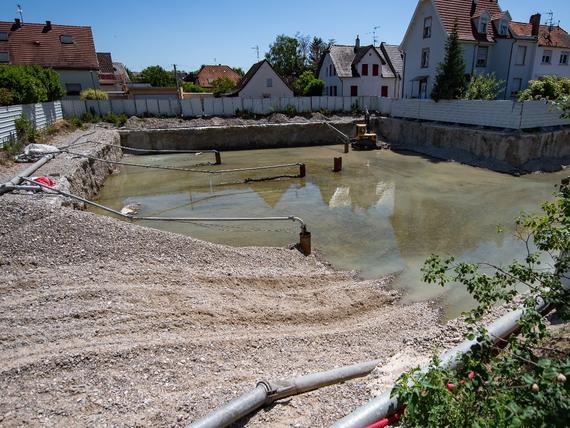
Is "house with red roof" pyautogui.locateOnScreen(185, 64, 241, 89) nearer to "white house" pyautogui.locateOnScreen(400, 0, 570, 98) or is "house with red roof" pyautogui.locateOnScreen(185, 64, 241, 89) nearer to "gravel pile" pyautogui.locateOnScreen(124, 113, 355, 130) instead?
"gravel pile" pyautogui.locateOnScreen(124, 113, 355, 130)

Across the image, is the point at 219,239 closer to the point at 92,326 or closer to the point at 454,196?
the point at 92,326

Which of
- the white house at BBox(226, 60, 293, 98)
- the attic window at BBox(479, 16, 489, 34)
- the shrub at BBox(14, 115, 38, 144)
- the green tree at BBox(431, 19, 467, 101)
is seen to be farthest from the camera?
the white house at BBox(226, 60, 293, 98)

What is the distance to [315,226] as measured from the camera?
1259 cm

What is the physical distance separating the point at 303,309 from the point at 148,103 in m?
28.0

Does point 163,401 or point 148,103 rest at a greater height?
point 148,103

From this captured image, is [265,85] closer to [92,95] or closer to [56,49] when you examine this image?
[92,95]

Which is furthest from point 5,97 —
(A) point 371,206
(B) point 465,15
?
(B) point 465,15

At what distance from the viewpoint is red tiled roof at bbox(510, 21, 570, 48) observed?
1169 inches

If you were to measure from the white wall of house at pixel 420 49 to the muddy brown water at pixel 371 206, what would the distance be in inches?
445

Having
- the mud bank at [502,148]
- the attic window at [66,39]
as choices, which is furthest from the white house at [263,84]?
the mud bank at [502,148]

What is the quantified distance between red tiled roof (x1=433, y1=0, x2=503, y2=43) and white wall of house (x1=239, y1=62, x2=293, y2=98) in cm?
1683

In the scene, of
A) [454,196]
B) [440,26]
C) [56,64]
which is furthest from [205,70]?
[454,196]

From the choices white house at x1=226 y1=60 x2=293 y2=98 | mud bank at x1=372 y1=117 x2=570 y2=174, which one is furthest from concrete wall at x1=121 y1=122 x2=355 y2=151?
white house at x1=226 y1=60 x2=293 y2=98

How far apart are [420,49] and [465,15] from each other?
3884mm
